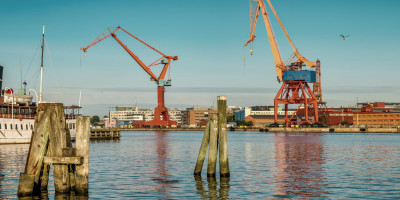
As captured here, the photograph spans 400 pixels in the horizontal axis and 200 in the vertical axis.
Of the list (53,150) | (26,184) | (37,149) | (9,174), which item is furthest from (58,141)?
(9,174)

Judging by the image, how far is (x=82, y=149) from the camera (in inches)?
A: 677

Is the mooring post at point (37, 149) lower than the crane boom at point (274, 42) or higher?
lower

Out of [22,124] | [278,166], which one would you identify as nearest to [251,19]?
[22,124]

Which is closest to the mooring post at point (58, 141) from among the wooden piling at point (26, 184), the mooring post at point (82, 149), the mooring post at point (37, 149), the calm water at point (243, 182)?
the mooring post at point (37, 149)

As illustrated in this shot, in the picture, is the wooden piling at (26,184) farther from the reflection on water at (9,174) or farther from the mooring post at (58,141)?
the reflection on water at (9,174)

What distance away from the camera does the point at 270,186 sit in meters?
22.4

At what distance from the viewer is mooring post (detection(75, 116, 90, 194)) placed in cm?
1720

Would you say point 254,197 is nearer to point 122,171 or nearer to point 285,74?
point 122,171

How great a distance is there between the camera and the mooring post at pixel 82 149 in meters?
17.2

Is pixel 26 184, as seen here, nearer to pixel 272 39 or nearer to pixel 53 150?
pixel 53 150

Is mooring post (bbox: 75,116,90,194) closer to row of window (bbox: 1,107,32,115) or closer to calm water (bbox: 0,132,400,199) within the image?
calm water (bbox: 0,132,400,199)

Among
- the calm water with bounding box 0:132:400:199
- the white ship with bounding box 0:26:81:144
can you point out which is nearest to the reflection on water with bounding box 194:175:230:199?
the calm water with bounding box 0:132:400:199

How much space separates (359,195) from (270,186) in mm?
4079

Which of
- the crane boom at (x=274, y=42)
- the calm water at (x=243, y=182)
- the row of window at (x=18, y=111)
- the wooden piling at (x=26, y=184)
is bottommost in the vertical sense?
the calm water at (x=243, y=182)
